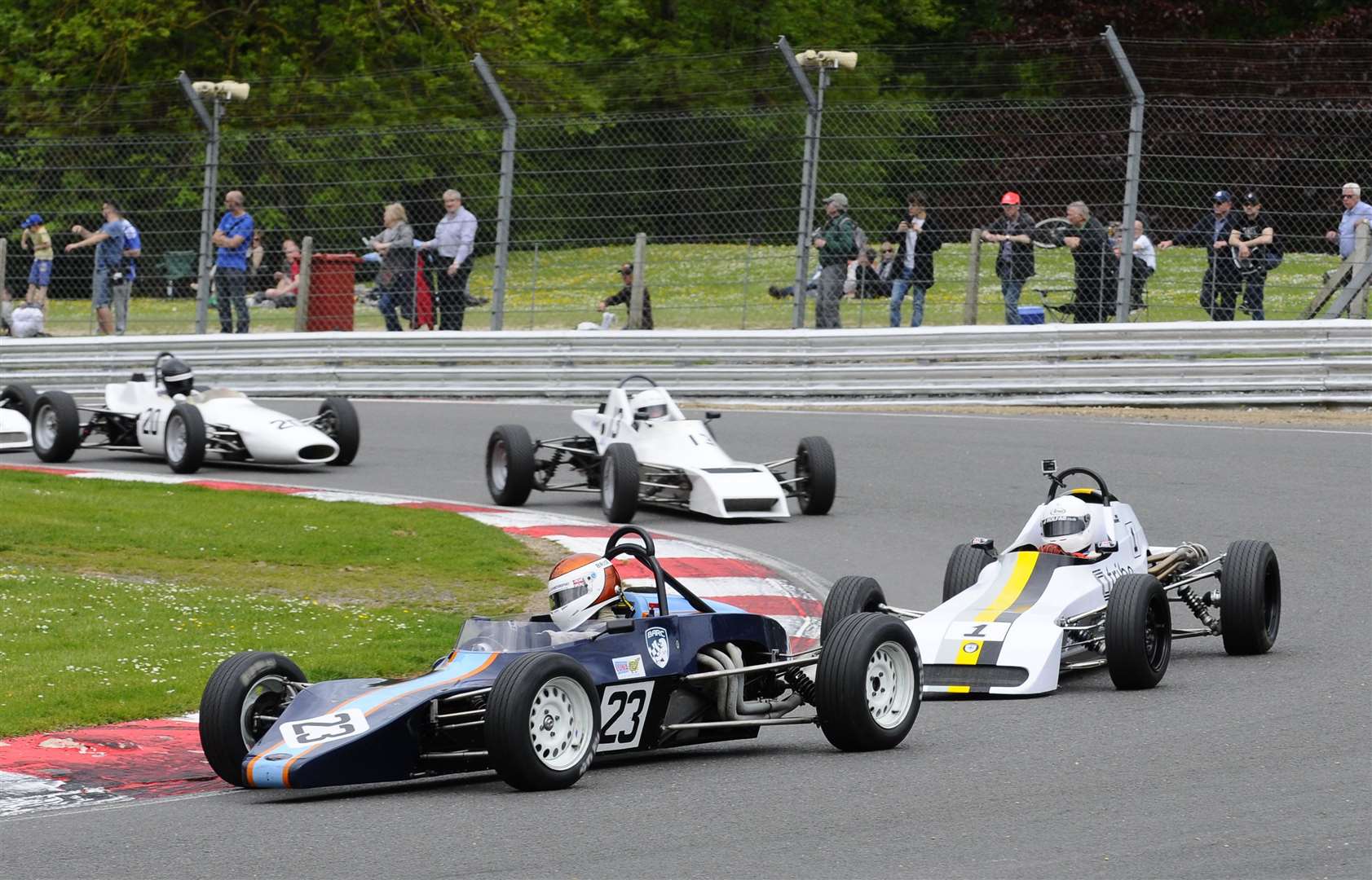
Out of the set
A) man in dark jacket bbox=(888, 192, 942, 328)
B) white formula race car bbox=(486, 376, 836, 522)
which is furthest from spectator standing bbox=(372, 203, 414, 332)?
white formula race car bbox=(486, 376, 836, 522)

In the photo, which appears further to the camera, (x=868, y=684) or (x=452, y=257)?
(x=452, y=257)

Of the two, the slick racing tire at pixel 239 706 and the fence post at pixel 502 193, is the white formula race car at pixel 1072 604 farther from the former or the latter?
the fence post at pixel 502 193

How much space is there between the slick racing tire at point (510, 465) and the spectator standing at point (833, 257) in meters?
5.66

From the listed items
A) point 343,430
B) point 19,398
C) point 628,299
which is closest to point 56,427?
point 19,398

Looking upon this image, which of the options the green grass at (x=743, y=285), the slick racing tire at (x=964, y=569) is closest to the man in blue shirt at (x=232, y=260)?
the green grass at (x=743, y=285)

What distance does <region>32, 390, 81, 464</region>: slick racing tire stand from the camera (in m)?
16.8

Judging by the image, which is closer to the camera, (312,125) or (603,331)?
(603,331)

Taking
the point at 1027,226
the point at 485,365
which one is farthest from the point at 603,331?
the point at 1027,226

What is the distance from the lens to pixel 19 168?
858 inches

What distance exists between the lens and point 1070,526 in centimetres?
926

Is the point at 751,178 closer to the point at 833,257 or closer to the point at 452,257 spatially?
the point at 833,257

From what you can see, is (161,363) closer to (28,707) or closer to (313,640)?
(313,640)

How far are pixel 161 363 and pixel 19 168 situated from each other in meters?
6.37

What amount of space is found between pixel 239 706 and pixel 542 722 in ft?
3.36
